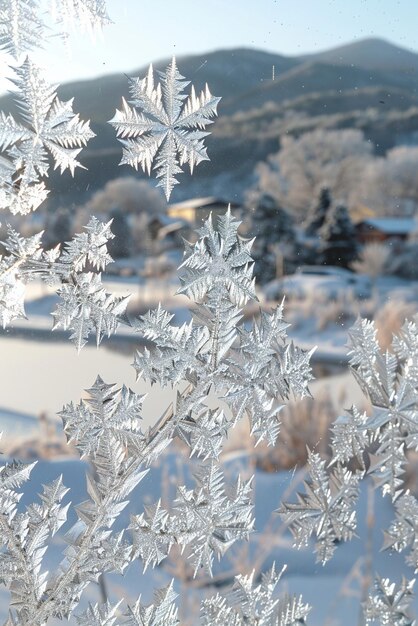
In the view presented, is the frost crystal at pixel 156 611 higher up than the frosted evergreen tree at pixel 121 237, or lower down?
lower down

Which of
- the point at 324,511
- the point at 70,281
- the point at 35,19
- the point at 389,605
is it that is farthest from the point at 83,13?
the point at 389,605

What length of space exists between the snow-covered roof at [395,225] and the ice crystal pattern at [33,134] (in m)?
0.68

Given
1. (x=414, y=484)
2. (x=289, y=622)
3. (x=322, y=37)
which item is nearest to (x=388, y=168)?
(x=322, y=37)

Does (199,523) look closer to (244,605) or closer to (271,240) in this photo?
(244,605)

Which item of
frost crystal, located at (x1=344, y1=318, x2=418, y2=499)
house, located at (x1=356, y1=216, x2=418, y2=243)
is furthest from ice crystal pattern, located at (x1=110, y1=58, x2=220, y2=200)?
house, located at (x1=356, y1=216, x2=418, y2=243)

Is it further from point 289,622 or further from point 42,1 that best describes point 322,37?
point 289,622

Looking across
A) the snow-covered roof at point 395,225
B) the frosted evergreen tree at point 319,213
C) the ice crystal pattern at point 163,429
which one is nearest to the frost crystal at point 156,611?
the ice crystal pattern at point 163,429

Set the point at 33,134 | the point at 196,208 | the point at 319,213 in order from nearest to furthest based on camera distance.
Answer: the point at 33,134, the point at 196,208, the point at 319,213

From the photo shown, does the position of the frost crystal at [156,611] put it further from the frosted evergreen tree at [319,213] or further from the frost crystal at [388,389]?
the frosted evergreen tree at [319,213]

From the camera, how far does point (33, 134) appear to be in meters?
0.56

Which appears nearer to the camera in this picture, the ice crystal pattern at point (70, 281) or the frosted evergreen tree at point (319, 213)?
the ice crystal pattern at point (70, 281)

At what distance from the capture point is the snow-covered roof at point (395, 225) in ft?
3.73

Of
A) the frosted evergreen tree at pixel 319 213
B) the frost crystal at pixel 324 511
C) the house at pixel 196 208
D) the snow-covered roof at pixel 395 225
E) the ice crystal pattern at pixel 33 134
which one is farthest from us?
the snow-covered roof at pixel 395 225

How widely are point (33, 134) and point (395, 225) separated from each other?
0.75 meters
